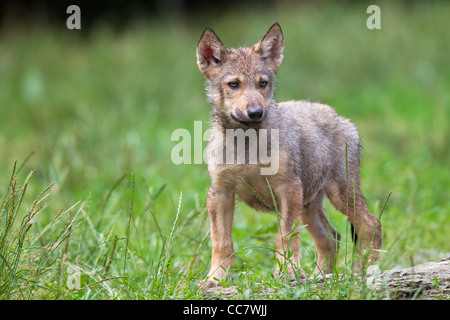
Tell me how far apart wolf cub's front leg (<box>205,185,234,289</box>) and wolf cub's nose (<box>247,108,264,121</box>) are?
64 cm

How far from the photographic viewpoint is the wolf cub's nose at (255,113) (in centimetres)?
485

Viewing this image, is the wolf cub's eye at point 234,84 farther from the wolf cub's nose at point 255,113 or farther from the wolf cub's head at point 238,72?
the wolf cub's nose at point 255,113

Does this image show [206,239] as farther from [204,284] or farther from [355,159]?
[355,159]

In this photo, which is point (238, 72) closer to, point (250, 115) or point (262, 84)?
point (262, 84)

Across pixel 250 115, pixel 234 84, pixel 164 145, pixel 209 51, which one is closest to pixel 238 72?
pixel 234 84

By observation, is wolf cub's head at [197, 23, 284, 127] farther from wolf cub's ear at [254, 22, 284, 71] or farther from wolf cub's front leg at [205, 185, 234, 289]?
wolf cub's front leg at [205, 185, 234, 289]

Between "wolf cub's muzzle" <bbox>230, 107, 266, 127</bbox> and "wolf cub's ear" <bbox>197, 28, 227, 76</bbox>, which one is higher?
"wolf cub's ear" <bbox>197, 28, 227, 76</bbox>

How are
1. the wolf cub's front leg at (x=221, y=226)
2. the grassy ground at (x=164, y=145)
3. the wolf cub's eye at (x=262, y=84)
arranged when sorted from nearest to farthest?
the grassy ground at (x=164, y=145) < the wolf cub's front leg at (x=221, y=226) < the wolf cub's eye at (x=262, y=84)

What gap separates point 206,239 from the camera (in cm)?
552

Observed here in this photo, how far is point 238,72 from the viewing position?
517cm

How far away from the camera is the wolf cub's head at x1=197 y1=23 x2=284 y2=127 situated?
5.09 meters

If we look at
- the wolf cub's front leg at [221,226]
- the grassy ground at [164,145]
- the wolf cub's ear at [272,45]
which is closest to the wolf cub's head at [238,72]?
the wolf cub's ear at [272,45]

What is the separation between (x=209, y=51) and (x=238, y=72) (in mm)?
335

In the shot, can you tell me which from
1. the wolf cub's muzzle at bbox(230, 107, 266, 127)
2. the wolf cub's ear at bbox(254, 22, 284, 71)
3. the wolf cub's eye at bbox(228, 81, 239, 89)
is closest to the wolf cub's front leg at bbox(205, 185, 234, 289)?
the wolf cub's muzzle at bbox(230, 107, 266, 127)
